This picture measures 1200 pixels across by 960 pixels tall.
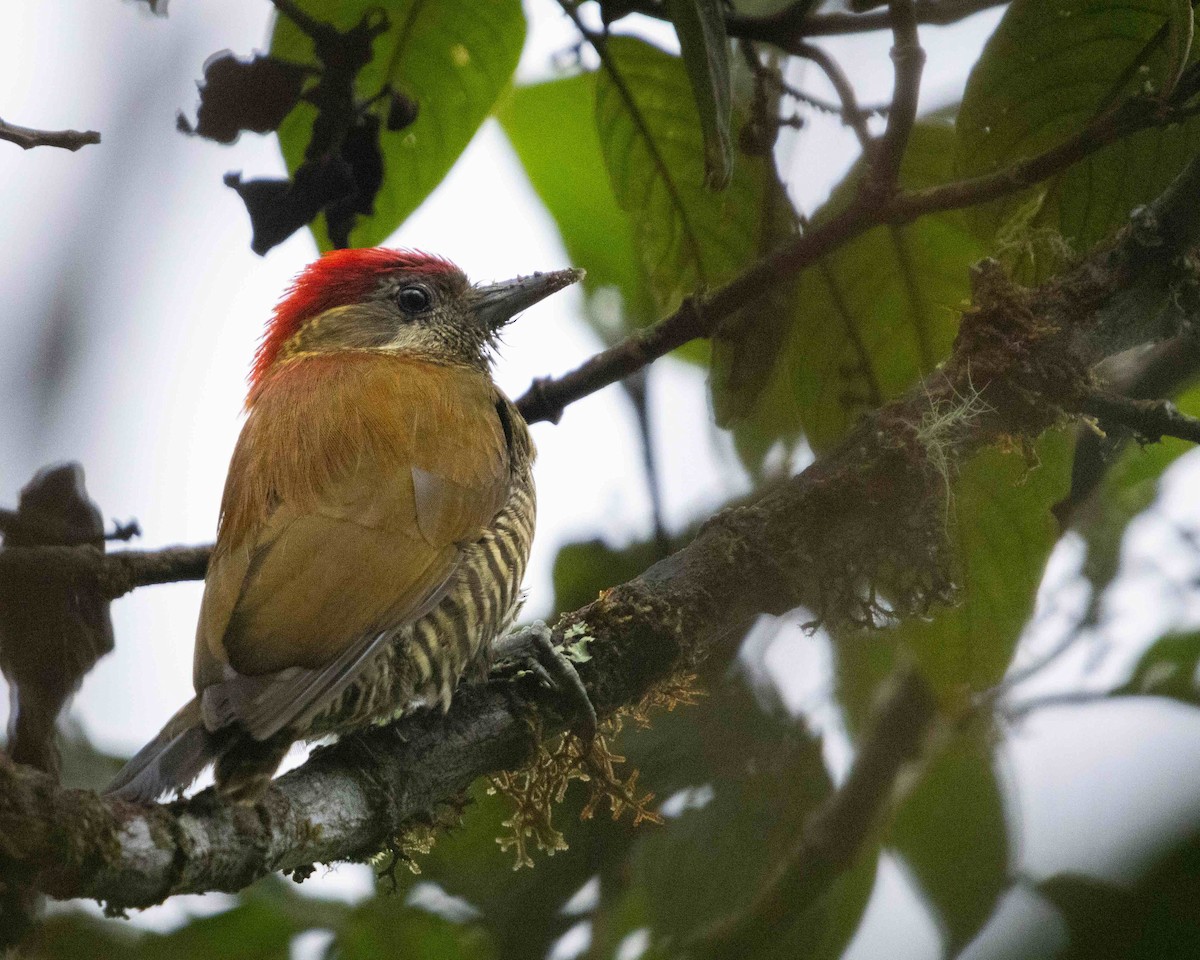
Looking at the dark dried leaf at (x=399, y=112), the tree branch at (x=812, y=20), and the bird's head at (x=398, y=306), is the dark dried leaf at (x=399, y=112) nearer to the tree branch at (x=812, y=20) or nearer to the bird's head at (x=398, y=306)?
the tree branch at (x=812, y=20)

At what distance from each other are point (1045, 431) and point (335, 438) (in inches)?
67.0

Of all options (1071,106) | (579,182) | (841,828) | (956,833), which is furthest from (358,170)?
(956,833)

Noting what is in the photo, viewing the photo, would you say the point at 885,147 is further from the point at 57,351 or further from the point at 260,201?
the point at 57,351

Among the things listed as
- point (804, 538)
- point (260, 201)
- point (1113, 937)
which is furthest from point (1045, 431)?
point (1113, 937)

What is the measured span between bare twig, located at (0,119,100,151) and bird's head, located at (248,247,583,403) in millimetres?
1933

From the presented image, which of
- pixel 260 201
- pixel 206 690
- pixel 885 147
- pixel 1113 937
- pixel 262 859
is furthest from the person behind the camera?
pixel 260 201

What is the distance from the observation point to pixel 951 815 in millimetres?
3240

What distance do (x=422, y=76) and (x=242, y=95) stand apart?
19.4 inches

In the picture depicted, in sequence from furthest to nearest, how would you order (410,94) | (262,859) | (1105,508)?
(1105,508), (410,94), (262,859)

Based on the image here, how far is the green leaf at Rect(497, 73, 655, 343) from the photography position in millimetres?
3998

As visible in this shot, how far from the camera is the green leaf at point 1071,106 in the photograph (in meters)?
2.84

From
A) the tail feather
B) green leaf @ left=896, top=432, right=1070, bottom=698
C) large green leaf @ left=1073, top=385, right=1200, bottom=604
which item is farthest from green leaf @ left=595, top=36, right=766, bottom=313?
the tail feather

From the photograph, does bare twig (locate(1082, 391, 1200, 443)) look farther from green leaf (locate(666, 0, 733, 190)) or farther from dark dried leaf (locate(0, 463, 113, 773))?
dark dried leaf (locate(0, 463, 113, 773))

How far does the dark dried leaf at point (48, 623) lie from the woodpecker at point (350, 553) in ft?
0.60
